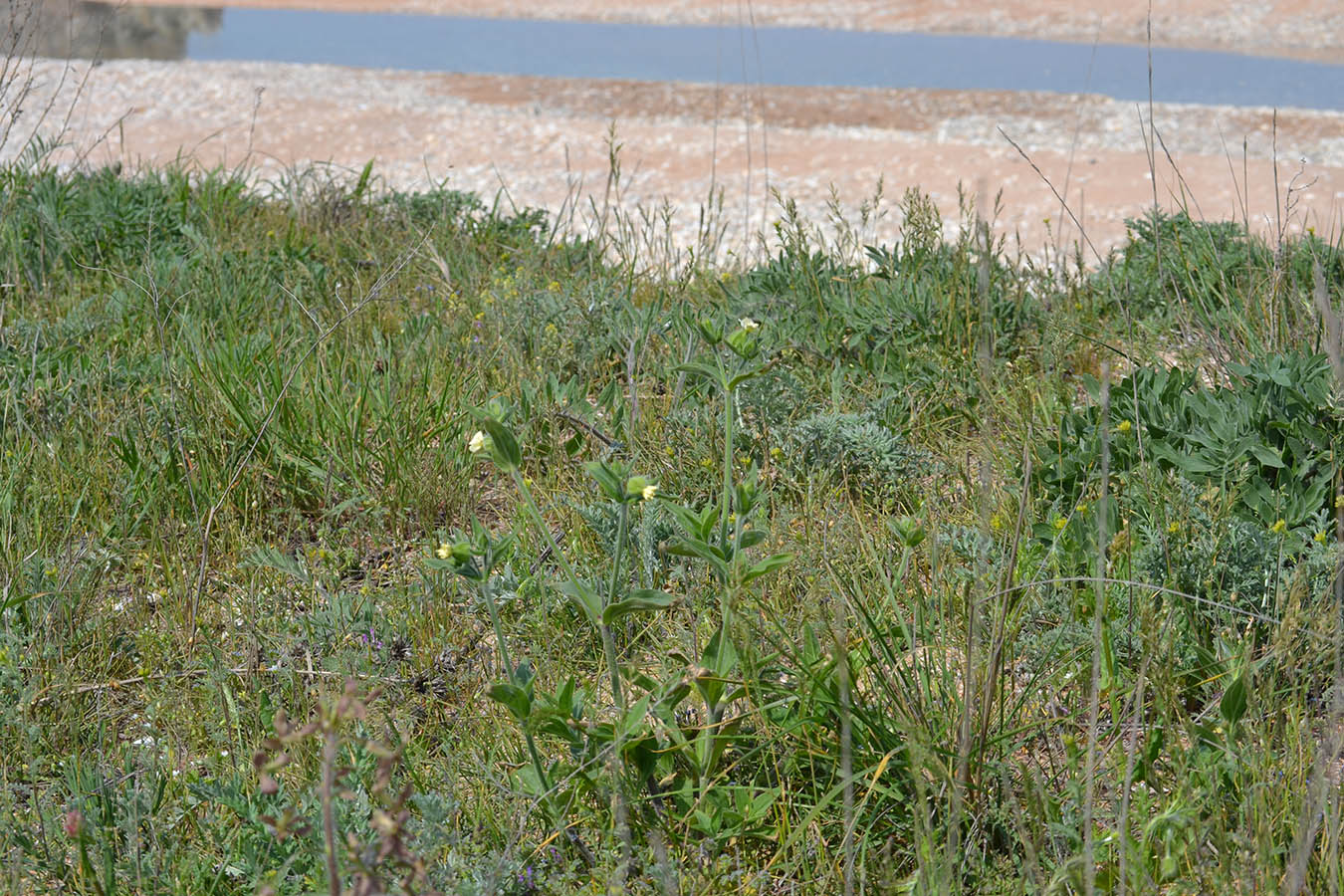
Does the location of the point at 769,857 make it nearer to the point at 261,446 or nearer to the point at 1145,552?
the point at 1145,552

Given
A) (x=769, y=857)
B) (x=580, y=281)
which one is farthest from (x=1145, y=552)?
(x=580, y=281)

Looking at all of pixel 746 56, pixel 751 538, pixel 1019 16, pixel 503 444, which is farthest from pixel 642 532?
pixel 1019 16

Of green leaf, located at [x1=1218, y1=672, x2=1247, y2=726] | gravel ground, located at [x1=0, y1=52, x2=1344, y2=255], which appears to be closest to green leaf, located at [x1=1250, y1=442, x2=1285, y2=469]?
green leaf, located at [x1=1218, y1=672, x2=1247, y2=726]

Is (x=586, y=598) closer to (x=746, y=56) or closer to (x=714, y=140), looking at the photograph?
(x=714, y=140)

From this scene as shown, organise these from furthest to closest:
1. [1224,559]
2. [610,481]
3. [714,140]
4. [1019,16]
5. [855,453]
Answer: [1019,16] < [714,140] < [855,453] < [1224,559] < [610,481]

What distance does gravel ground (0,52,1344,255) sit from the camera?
830 centimetres

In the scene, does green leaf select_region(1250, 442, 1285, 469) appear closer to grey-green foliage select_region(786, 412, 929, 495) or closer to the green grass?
the green grass

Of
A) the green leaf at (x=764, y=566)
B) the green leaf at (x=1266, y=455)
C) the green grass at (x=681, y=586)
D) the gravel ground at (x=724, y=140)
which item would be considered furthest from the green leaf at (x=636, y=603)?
the gravel ground at (x=724, y=140)

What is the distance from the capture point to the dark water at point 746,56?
1526cm

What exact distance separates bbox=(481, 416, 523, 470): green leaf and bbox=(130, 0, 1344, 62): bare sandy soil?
694 inches

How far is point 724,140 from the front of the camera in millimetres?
10555

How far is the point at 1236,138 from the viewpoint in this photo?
10.2 metres

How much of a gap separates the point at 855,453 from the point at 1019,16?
69.8 ft

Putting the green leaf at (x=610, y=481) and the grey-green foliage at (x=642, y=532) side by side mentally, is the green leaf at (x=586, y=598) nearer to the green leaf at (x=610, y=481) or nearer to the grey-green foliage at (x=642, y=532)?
the green leaf at (x=610, y=481)
